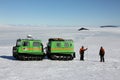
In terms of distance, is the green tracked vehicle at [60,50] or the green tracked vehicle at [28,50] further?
the green tracked vehicle at [60,50]

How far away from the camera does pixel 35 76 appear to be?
1523 cm

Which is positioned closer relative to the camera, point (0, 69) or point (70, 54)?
point (0, 69)

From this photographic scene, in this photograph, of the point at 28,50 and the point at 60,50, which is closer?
the point at 28,50

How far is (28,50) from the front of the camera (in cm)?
2288

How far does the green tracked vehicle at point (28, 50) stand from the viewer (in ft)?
74.6

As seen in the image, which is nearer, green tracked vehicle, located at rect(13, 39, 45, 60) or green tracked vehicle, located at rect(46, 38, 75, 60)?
green tracked vehicle, located at rect(13, 39, 45, 60)

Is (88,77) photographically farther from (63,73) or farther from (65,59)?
(65,59)

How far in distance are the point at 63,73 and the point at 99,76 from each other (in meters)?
2.29

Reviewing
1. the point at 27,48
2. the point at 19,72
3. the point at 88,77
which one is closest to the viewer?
the point at 88,77

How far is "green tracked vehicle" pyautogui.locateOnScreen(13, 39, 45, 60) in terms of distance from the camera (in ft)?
74.6

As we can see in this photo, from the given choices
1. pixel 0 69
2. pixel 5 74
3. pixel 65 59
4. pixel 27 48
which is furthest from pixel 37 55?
pixel 5 74

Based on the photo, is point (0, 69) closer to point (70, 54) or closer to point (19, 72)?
point (19, 72)

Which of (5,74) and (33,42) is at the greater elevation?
(33,42)

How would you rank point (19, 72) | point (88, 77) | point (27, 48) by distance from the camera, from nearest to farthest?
point (88, 77) → point (19, 72) → point (27, 48)
